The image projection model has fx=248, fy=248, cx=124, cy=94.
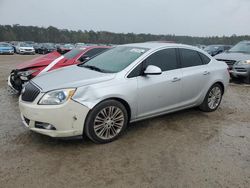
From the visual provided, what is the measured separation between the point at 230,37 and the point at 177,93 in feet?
134

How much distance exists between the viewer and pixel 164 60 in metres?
4.61

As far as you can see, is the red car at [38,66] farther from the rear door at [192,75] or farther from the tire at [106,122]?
the rear door at [192,75]

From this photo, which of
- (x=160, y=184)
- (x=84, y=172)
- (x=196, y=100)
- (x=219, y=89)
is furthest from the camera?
(x=219, y=89)

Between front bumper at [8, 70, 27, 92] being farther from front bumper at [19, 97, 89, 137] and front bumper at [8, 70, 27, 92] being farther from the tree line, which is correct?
the tree line

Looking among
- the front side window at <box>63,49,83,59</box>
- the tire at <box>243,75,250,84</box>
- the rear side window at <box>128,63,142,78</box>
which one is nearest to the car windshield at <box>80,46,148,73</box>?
the rear side window at <box>128,63,142,78</box>

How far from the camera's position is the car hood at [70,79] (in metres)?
3.66

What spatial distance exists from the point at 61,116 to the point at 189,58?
2895mm

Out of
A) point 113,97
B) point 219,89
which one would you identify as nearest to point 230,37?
point 219,89

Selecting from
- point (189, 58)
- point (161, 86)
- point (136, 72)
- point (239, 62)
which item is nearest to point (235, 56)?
point (239, 62)

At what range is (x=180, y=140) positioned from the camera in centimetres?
408

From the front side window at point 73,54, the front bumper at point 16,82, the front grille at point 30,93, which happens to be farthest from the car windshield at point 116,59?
the front side window at point 73,54

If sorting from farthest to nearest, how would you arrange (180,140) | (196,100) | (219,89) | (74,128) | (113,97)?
(219,89) → (196,100) → (180,140) → (113,97) → (74,128)

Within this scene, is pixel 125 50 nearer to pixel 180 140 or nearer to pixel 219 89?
pixel 180 140

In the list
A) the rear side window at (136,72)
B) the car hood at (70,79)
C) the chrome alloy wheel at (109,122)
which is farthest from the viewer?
the rear side window at (136,72)
